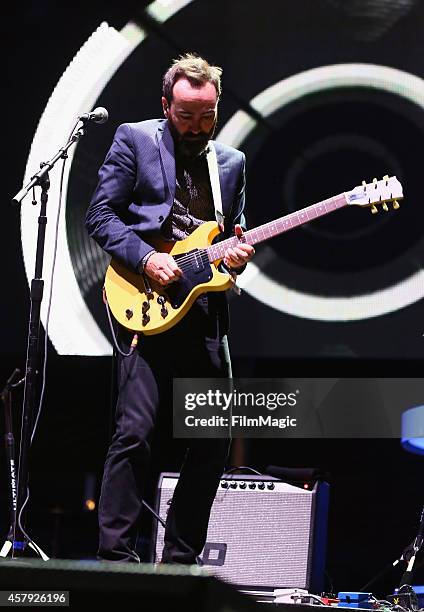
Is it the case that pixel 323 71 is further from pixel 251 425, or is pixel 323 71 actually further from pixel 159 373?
pixel 159 373

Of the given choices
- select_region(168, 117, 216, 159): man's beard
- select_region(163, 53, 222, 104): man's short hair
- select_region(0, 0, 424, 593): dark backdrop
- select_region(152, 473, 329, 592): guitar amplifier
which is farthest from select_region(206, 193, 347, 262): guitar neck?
select_region(0, 0, 424, 593): dark backdrop

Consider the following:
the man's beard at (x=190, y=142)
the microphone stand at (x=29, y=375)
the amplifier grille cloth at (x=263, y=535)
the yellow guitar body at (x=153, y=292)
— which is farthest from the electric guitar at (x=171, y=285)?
the amplifier grille cloth at (x=263, y=535)

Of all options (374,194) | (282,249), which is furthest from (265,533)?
(282,249)

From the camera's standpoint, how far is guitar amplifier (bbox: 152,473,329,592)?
3.74 m

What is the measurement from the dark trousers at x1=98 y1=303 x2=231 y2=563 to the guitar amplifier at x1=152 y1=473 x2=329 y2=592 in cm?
74

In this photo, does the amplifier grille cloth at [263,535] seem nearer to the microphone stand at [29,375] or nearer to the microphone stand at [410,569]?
the microphone stand at [410,569]

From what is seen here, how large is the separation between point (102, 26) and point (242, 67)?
0.78 metres

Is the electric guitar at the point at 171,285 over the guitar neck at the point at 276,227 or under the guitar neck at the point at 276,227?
under

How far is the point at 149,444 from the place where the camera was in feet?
9.85

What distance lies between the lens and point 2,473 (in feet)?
16.8

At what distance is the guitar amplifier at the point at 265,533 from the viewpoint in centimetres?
374

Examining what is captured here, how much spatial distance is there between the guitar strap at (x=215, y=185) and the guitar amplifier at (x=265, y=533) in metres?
1.23

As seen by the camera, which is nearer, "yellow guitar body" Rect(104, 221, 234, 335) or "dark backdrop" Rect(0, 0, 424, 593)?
"yellow guitar body" Rect(104, 221, 234, 335)

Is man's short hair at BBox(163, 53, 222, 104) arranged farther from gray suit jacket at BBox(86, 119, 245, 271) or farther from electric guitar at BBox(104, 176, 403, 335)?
electric guitar at BBox(104, 176, 403, 335)
